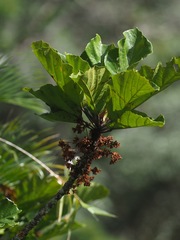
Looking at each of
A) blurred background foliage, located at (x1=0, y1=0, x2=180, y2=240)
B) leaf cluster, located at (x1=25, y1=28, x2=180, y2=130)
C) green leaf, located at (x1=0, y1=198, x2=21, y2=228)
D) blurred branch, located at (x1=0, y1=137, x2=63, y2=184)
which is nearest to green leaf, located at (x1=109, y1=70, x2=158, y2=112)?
leaf cluster, located at (x1=25, y1=28, x2=180, y2=130)

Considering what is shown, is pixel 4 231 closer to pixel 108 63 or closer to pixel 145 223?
pixel 108 63

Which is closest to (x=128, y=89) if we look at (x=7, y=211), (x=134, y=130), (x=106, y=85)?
(x=106, y=85)

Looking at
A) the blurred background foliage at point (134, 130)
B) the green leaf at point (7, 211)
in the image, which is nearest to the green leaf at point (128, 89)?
the green leaf at point (7, 211)

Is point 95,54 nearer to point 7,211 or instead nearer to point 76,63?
point 76,63

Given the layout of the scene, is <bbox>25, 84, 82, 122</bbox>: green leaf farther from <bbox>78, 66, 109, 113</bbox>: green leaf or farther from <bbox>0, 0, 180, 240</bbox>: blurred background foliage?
<bbox>0, 0, 180, 240</bbox>: blurred background foliage

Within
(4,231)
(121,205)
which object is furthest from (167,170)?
(4,231)

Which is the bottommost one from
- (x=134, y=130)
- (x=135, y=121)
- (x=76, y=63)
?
(x=135, y=121)
